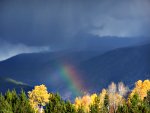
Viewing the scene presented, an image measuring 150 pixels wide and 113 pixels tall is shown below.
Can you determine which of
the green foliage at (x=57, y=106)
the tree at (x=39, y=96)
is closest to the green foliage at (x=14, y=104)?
the green foliage at (x=57, y=106)

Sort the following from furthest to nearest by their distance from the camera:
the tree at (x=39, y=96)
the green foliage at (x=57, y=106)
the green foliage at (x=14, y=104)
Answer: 1. the tree at (x=39, y=96)
2. the green foliage at (x=57, y=106)
3. the green foliage at (x=14, y=104)

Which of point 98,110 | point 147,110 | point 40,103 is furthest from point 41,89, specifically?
point 147,110

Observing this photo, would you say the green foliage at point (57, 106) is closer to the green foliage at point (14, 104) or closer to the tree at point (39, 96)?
the green foliage at point (14, 104)

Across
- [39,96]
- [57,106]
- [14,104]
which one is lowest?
[57,106]

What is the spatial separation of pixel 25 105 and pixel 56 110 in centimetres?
993

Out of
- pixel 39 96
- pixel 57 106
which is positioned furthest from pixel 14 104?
pixel 39 96

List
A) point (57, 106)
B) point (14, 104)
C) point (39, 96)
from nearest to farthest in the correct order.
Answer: point (57, 106)
point (14, 104)
point (39, 96)

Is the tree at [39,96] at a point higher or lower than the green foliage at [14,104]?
higher

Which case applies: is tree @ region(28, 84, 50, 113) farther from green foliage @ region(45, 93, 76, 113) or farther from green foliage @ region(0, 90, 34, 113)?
green foliage @ region(45, 93, 76, 113)

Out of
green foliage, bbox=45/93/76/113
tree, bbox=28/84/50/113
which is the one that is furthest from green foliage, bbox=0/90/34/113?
tree, bbox=28/84/50/113

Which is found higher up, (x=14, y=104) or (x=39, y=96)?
(x=39, y=96)

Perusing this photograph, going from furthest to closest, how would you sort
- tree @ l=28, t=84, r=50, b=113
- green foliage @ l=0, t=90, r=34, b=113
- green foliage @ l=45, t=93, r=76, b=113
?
tree @ l=28, t=84, r=50, b=113
green foliage @ l=45, t=93, r=76, b=113
green foliage @ l=0, t=90, r=34, b=113

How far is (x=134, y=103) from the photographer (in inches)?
5330

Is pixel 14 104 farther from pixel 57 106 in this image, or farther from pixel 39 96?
pixel 39 96
